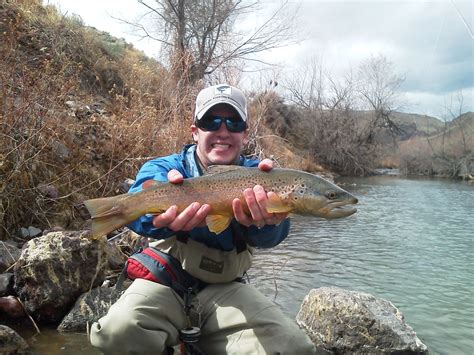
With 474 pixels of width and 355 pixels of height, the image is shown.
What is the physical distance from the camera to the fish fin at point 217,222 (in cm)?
295

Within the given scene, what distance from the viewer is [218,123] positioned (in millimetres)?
3506

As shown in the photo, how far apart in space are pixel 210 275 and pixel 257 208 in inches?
26.8

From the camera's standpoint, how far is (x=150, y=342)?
279 centimetres

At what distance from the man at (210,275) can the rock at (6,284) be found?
6.70ft

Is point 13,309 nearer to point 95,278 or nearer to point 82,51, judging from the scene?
point 95,278

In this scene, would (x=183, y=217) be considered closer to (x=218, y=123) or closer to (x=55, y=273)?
(x=218, y=123)

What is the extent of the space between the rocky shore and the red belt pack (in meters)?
1.17

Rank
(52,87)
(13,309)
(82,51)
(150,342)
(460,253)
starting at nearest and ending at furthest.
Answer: (150,342)
(13,309)
(52,87)
(460,253)
(82,51)

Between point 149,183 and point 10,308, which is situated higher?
point 149,183

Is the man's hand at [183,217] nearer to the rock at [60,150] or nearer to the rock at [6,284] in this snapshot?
the rock at [6,284]

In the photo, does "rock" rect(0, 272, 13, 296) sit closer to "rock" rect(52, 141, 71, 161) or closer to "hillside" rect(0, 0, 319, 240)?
"hillside" rect(0, 0, 319, 240)

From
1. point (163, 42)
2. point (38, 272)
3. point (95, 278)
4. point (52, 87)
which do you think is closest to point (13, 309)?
point (38, 272)

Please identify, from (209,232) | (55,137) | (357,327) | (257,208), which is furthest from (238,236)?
(55,137)

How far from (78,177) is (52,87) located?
4.96ft
